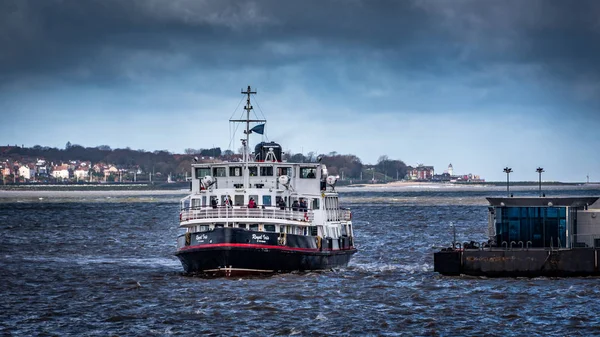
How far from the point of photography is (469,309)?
1949 inches

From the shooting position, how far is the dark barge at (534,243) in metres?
59.3

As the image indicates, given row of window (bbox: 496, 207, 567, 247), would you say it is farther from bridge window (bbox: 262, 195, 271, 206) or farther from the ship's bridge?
bridge window (bbox: 262, 195, 271, 206)

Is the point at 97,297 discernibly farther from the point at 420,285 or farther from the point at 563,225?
the point at 563,225

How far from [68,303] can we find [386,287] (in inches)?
665

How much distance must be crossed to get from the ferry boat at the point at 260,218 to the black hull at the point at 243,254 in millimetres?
55

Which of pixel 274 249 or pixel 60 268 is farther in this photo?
pixel 60 268

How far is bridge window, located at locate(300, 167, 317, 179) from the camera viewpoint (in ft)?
225

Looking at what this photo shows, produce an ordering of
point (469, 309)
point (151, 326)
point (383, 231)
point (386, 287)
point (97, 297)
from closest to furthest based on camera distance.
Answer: point (151, 326)
point (469, 309)
point (97, 297)
point (386, 287)
point (383, 231)

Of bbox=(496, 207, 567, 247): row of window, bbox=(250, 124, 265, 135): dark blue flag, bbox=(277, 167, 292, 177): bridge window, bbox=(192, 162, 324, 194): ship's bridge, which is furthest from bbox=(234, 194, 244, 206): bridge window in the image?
bbox=(496, 207, 567, 247): row of window

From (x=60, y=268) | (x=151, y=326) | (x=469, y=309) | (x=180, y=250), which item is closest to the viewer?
(x=151, y=326)

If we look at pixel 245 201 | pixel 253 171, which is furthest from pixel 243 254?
pixel 253 171

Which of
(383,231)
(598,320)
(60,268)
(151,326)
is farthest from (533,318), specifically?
(383,231)

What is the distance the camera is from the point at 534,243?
6291 cm

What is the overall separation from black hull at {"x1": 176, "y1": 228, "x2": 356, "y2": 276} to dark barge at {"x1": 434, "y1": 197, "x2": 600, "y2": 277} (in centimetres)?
792
